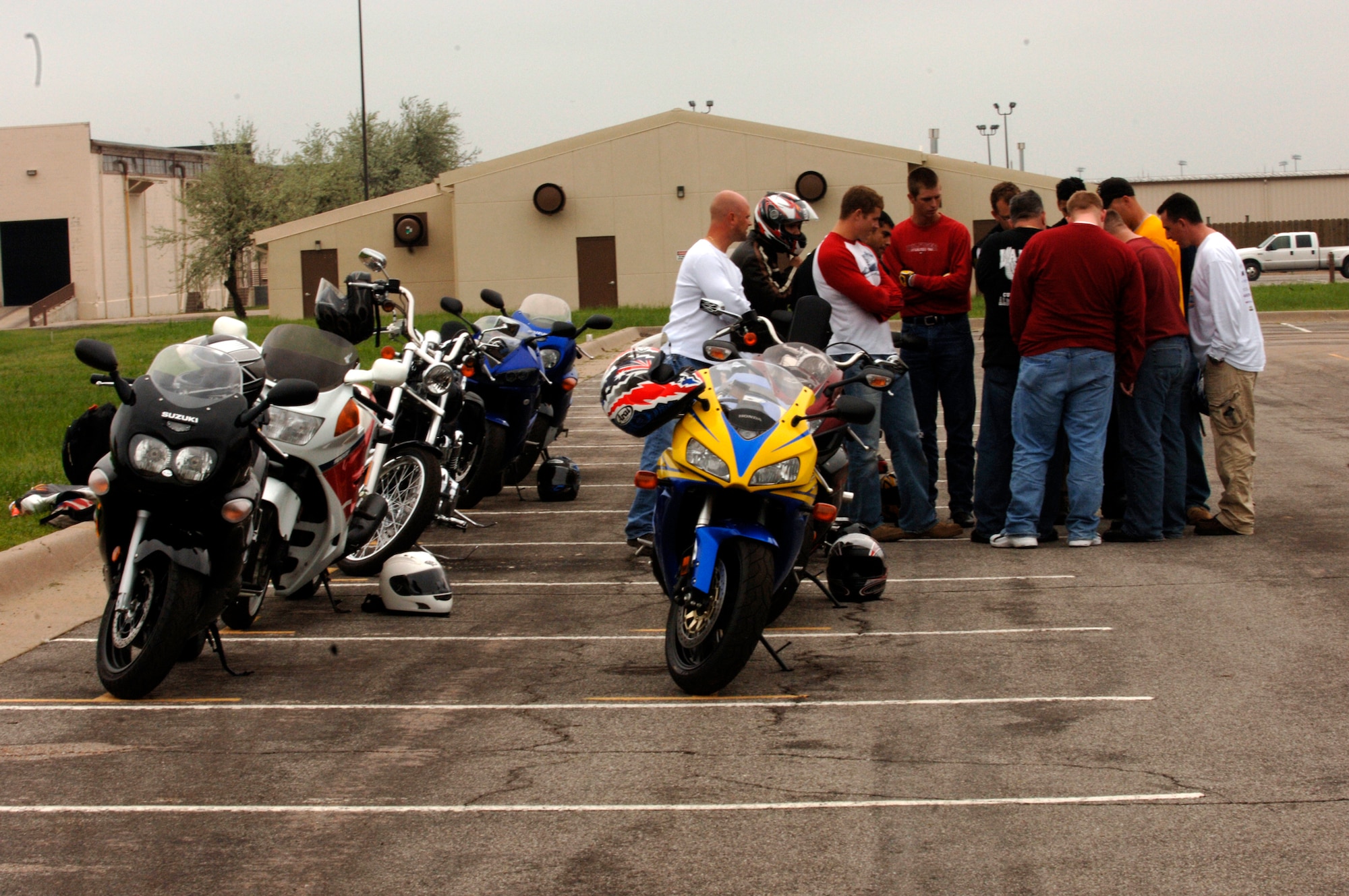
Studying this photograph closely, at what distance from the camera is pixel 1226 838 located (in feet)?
12.6

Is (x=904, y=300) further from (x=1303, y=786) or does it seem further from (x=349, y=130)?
(x=349, y=130)

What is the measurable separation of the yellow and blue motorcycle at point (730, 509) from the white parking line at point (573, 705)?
10cm

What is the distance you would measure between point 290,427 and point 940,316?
4176 mm

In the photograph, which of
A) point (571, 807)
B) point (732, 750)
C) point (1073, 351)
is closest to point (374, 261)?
point (1073, 351)

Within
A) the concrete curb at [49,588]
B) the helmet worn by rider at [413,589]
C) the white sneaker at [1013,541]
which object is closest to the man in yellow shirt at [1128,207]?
the white sneaker at [1013,541]

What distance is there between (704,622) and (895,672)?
0.86m

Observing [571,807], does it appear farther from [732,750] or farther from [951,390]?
[951,390]

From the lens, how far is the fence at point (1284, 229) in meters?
59.4

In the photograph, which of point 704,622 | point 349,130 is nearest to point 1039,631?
point 704,622

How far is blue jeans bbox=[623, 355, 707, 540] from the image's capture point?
7.97 m

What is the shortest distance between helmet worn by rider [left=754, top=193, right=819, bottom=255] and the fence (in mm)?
55365

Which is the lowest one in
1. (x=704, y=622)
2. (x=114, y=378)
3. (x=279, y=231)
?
(x=704, y=622)

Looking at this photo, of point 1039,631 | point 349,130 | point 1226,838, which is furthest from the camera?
point 349,130

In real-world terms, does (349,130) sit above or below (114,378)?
above
